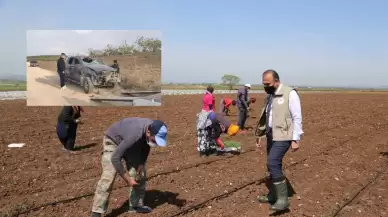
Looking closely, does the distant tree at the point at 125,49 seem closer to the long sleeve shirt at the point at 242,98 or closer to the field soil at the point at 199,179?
the field soil at the point at 199,179

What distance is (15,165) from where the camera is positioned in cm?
818

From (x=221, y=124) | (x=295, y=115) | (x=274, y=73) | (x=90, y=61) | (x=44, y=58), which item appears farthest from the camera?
(x=90, y=61)

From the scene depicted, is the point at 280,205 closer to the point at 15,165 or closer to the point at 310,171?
the point at 310,171

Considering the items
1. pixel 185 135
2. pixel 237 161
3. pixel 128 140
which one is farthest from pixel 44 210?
pixel 185 135

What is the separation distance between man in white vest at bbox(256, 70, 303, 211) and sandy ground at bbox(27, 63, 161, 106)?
207 inches

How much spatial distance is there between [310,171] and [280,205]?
2.77m

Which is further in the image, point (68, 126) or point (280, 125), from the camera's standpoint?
point (68, 126)

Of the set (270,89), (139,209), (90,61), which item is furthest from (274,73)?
(90,61)

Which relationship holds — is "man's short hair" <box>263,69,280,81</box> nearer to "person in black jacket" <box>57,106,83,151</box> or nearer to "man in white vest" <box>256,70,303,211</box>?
"man in white vest" <box>256,70,303,211</box>

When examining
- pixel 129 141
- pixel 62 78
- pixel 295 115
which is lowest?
pixel 129 141

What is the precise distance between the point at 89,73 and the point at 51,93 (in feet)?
3.43

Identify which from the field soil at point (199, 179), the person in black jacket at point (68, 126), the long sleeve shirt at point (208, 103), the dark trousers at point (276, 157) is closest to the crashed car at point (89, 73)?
the person in black jacket at point (68, 126)

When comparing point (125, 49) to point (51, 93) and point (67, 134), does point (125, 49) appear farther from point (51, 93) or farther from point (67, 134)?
point (67, 134)

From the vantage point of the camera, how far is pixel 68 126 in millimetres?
9492
